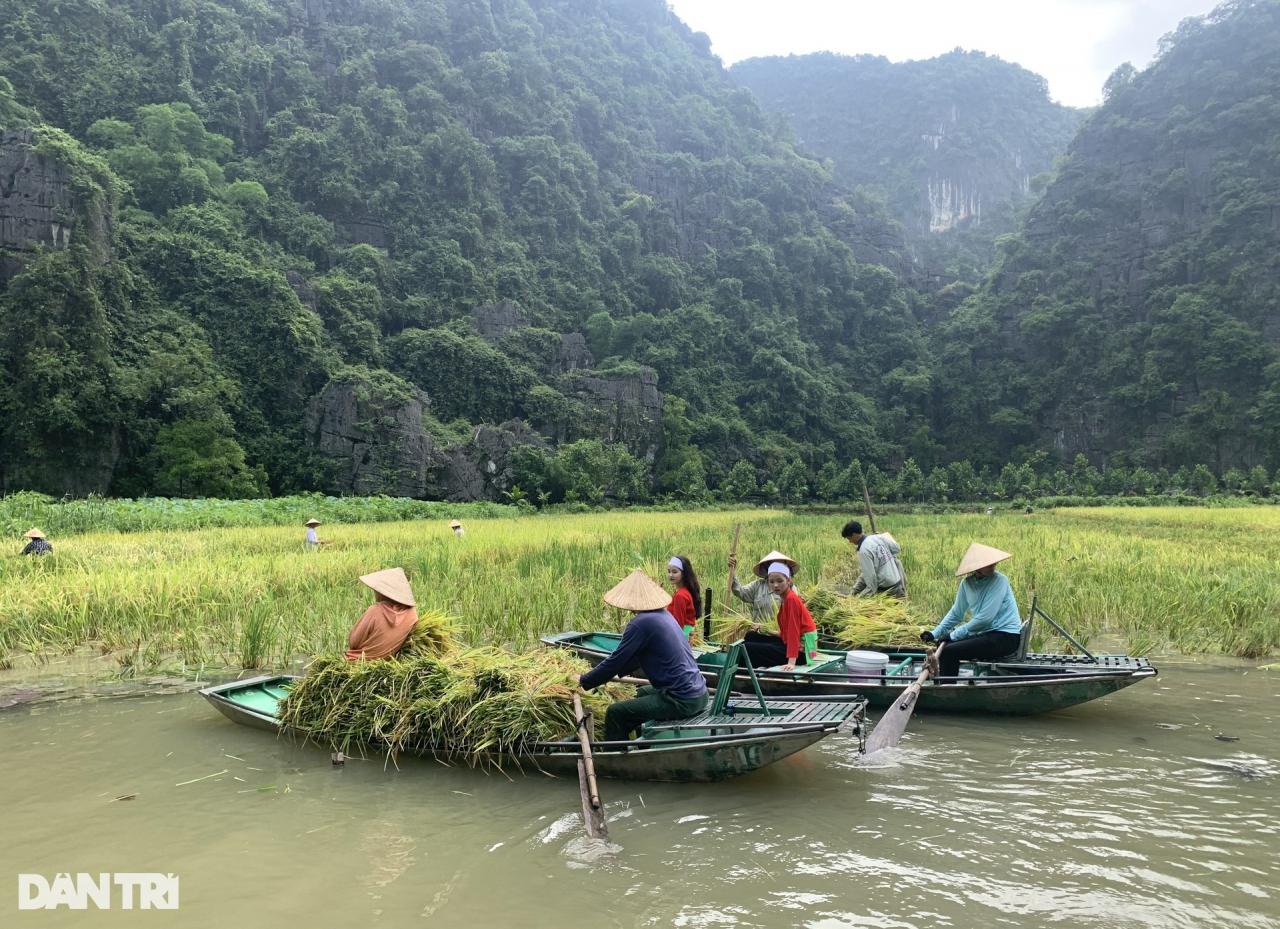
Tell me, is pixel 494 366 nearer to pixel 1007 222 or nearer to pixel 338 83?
pixel 338 83

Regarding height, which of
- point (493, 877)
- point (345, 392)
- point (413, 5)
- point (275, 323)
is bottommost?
point (493, 877)

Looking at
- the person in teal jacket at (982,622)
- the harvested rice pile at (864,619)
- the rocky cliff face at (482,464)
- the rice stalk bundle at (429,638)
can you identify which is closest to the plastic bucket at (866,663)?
the person in teal jacket at (982,622)

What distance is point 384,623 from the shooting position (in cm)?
527

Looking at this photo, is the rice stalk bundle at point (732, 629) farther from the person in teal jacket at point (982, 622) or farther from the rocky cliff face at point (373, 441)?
the rocky cliff face at point (373, 441)

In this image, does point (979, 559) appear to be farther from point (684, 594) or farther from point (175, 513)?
point (175, 513)

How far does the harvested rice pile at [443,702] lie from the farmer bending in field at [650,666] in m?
0.30

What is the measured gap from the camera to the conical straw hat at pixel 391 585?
17.1 ft

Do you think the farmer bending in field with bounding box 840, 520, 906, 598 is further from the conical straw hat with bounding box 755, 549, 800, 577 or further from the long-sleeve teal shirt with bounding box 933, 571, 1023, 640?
the long-sleeve teal shirt with bounding box 933, 571, 1023, 640

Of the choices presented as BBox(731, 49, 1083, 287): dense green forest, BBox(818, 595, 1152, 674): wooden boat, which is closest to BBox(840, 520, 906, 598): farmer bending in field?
BBox(818, 595, 1152, 674): wooden boat

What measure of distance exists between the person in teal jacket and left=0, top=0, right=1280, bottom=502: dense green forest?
30.5 meters

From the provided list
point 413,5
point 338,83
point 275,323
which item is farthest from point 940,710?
point 413,5

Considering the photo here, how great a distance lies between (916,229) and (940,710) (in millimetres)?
88943

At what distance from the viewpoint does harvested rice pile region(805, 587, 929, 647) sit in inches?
281

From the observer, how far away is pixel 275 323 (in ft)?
121
